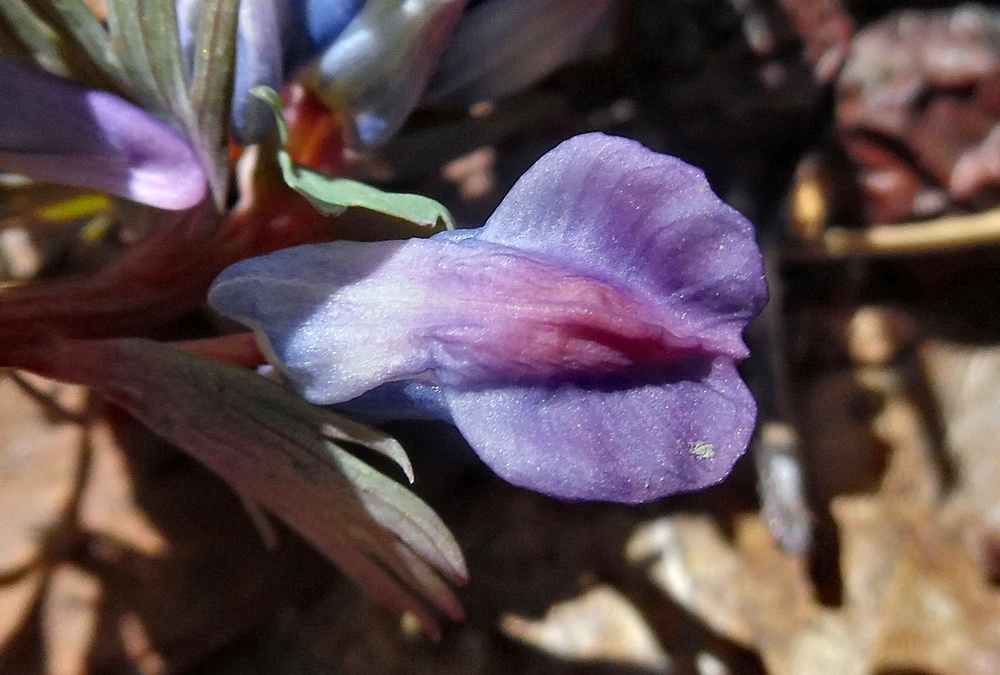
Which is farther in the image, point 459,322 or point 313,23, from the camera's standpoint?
point 313,23

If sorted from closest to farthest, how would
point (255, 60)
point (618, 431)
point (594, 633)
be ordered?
point (618, 431) → point (255, 60) → point (594, 633)

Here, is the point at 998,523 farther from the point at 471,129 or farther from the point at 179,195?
the point at 179,195

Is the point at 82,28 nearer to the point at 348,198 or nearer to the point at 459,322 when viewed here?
the point at 348,198

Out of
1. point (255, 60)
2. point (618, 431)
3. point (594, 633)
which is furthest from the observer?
point (594, 633)

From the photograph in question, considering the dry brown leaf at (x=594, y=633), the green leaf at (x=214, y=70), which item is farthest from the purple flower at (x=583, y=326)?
the dry brown leaf at (x=594, y=633)

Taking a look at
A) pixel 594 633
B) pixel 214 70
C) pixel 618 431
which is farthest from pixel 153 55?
pixel 594 633

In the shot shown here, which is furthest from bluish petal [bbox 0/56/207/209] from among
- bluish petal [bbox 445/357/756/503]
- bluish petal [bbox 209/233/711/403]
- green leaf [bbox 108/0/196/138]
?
Result: bluish petal [bbox 445/357/756/503]

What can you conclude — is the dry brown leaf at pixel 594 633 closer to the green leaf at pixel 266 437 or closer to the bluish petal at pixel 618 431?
the green leaf at pixel 266 437
